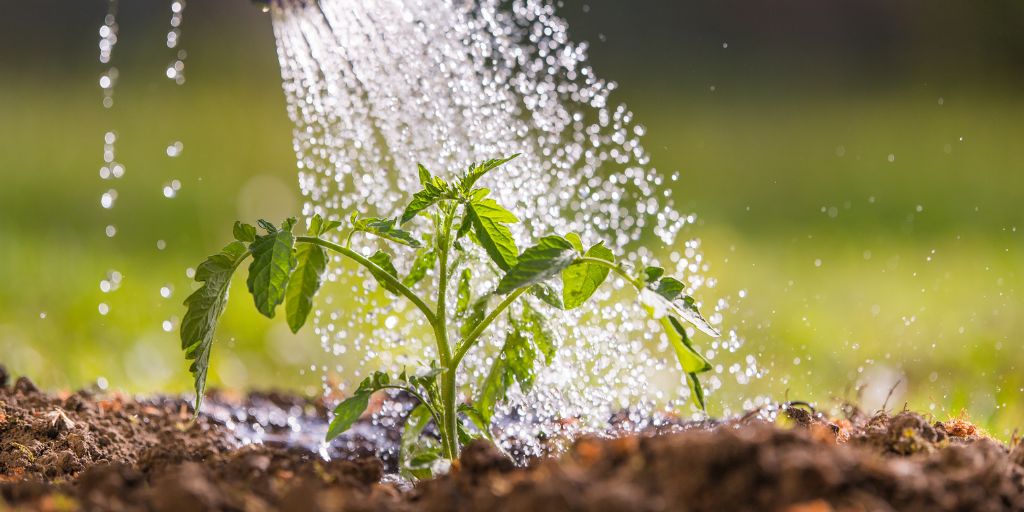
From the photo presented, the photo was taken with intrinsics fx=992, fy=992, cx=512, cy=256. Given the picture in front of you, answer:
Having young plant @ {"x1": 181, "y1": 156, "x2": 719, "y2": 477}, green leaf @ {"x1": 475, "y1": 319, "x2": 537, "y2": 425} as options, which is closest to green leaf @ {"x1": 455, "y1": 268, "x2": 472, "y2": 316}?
young plant @ {"x1": 181, "y1": 156, "x2": 719, "y2": 477}

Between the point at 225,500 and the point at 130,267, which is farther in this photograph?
the point at 130,267

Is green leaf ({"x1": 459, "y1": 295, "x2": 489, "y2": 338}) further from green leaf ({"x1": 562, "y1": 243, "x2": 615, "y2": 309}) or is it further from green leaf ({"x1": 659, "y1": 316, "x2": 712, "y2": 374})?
green leaf ({"x1": 659, "y1": 316, "x2": 712, "y2": 374})

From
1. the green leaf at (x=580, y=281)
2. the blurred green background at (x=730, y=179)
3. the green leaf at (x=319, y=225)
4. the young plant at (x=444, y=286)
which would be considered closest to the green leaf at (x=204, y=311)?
the young plant at (x=444, y=286)

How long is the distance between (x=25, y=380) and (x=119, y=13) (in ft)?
16.6

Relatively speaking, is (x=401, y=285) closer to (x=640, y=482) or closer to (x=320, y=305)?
(x=640, y=482)

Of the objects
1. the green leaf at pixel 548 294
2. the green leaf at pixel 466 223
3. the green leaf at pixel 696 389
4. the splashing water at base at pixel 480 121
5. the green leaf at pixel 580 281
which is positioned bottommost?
the green leaf at pixel 696 389

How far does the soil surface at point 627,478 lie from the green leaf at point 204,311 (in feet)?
0.48

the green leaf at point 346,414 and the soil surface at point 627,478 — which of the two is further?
the green leaf at point 346,414

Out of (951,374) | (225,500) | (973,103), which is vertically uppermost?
(973,103)

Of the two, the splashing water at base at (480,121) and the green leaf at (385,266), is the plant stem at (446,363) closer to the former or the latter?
the green leaf at (385,266)

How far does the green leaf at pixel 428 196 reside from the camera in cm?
143

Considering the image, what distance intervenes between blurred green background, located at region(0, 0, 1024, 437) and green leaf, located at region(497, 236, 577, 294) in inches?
44.5

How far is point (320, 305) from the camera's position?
371cm

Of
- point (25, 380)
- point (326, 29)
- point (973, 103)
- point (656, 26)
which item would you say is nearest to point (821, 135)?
point (973, 103)
